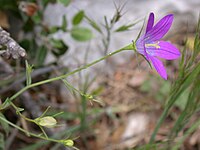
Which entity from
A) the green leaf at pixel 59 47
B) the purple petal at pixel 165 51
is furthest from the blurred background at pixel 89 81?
the purple petal at pixel 165 51

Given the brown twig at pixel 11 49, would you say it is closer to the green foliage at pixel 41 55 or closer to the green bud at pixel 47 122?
the green bud at pixel 47 122

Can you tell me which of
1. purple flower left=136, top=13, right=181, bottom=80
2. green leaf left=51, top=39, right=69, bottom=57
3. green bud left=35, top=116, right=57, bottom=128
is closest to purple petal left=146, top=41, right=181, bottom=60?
purple flower left=136, top=13, right=181, bottom=80

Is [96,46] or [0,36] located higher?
[0,36]

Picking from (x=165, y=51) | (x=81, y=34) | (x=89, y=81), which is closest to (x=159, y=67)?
(x=165, y=51)

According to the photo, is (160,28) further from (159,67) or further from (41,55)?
(41,55)

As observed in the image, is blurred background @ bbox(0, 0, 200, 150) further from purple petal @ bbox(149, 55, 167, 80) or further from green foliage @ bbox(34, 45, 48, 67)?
purple petal @ bbox(149, 55, 167, 80)

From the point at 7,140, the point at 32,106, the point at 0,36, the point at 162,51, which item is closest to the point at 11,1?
the point at 32,106

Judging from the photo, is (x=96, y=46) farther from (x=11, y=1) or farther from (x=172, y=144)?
(x=172, y=144)
